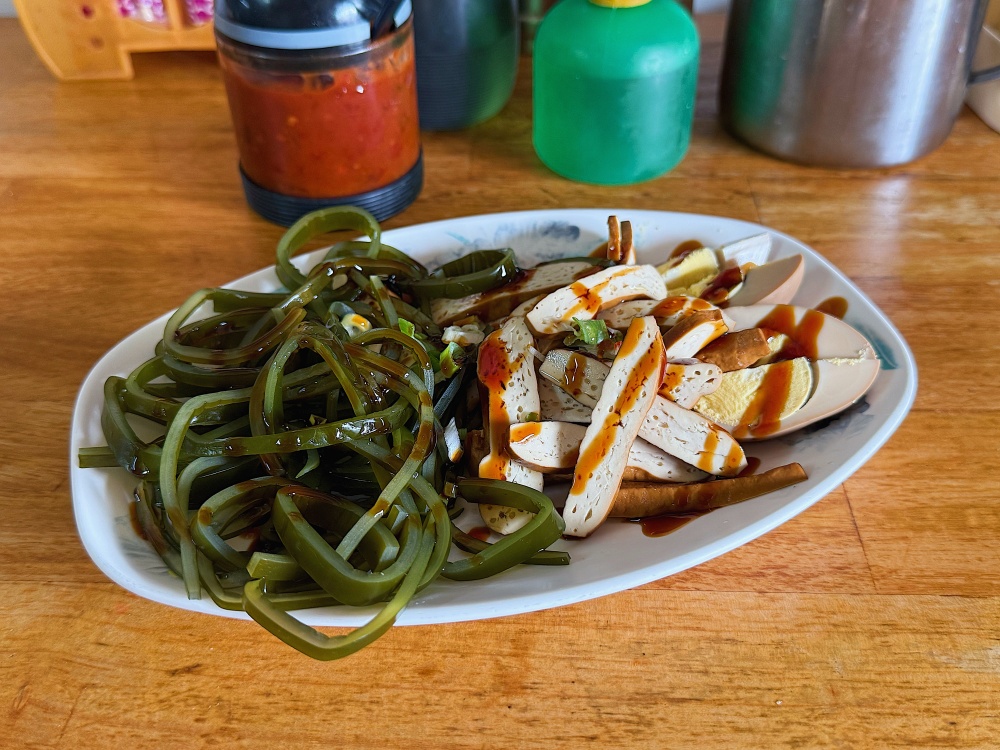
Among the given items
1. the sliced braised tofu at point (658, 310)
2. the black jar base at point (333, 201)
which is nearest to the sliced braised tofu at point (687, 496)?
the sliced braised tofu at point (658, 310)

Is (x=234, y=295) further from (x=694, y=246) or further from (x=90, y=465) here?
(x=694, y=246)

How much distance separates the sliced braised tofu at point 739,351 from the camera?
3.39 feet

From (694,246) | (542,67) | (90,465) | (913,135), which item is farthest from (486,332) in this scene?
(913,135)

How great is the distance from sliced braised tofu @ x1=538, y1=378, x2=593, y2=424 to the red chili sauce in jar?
64 cm

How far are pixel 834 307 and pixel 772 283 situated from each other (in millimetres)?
89

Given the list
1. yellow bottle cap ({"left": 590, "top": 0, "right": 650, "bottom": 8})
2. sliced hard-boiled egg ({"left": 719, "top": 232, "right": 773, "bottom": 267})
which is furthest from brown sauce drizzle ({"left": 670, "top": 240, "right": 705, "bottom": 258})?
yellow bottle cap ({"left": 590, "top": 0, "right": 650, "bottom": 8})

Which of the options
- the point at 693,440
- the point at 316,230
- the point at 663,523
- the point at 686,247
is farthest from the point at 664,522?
the point at 316,230

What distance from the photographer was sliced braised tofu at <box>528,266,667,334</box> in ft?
3.57

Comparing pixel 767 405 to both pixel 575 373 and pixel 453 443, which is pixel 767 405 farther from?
pixel 453 443

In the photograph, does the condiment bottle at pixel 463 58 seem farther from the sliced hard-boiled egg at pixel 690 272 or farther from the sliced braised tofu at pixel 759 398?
the sliced braised tofu at pixel 759 398

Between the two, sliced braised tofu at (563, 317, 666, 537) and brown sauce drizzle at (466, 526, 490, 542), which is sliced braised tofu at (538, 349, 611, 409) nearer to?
sliced braised tofu at (563, 317, 666, 537)

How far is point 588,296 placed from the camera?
1100mm

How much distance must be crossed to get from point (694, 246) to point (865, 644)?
0.64 m

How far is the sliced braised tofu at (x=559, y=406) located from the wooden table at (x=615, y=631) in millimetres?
217
